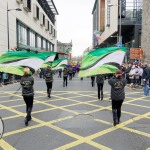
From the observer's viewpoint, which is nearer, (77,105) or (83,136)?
(83,136)

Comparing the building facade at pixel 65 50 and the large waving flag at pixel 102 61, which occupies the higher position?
the building facade at pixel 65 50

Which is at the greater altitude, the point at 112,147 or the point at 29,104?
the point at 29,104

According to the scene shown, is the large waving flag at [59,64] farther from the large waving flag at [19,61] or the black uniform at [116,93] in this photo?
the black uniform at [116,93]

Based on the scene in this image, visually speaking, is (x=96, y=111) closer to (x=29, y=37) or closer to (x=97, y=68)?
(x=97, y=68)

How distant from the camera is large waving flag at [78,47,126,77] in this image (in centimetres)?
827

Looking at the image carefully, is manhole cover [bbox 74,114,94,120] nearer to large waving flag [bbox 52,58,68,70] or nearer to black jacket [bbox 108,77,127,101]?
black jacket [bbox 108,77,127,101]

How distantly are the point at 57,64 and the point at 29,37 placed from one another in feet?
76.4

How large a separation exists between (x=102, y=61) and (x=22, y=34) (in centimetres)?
2892

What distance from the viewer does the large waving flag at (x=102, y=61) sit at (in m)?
8.27

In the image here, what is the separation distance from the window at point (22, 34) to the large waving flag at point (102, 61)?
87.3 feet

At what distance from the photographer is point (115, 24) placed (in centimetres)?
4194

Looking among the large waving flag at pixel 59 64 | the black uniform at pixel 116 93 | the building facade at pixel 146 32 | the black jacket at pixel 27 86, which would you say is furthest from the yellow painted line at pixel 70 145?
the building facade at pixel 146 32

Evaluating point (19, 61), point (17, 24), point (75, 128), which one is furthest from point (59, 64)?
point (17, 24)

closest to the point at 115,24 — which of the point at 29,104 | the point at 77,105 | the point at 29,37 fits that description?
the point at 29,37
